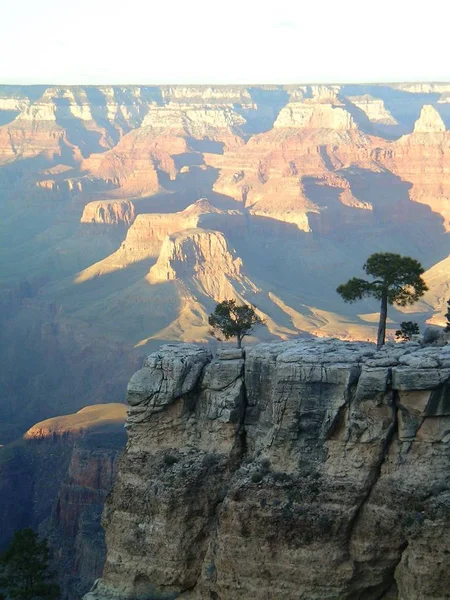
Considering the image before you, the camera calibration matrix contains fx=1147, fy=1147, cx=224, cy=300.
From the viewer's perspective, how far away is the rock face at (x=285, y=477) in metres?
27.8

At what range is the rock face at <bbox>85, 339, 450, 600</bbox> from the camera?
2781cm

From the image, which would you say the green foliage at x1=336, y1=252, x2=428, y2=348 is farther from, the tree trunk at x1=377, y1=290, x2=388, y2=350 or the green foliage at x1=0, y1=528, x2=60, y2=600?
the green foliage at x1=0, y1=528, x2=60, y2=600

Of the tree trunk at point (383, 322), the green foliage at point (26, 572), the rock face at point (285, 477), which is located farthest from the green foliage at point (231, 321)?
the rock face at point (285, 477)

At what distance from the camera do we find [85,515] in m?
78.4

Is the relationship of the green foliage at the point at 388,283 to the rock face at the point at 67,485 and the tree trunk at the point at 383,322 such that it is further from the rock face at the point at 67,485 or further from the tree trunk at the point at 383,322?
the rock face at the point at 67,485

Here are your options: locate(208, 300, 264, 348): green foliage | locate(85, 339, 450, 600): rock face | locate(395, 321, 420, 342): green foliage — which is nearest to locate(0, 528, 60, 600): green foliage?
locate(208, 300, 264, 348): green foliage

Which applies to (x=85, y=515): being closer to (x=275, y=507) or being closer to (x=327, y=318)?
(x=275, y=507)

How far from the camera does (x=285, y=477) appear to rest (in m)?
29.0

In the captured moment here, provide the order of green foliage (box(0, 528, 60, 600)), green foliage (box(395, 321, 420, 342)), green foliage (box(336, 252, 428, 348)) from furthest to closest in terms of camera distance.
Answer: green foliage (box(395, 321, 420, 342)), green foliage (box(0, 528, 60, 600)), green foliage (box(336, 252, 428, 348))

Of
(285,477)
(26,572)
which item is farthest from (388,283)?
(26,572)

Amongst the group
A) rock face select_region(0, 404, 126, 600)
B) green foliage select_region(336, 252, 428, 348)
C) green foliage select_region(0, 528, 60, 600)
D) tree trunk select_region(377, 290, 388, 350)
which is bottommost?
rock face select_region(0, 404, 126, 600)

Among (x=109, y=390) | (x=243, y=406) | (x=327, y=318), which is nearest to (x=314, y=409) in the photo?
(x=243, y=406)

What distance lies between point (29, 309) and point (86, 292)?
355 inches

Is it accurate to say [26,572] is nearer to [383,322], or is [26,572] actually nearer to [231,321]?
[231,321]
